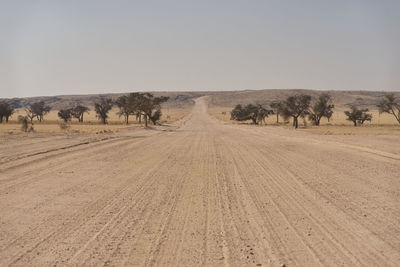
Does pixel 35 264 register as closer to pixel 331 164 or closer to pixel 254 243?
pixel 254 243

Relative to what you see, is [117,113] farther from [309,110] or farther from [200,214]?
[200,214]

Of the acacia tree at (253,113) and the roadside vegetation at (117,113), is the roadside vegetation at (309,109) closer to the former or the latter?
the acacia tree at (253,113)

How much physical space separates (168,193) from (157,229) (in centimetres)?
286

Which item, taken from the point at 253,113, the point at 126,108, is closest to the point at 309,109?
the point at 253,113

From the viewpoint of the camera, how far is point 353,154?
1739 cm

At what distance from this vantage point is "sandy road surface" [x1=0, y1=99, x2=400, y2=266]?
521 centimetres

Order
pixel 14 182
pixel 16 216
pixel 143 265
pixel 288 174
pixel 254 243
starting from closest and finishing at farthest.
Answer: pixel 143 265 < pixel 254 243 < pixel 16 216 < pixel 14 182 < pixel 288 174

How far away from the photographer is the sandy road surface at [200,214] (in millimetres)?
5207

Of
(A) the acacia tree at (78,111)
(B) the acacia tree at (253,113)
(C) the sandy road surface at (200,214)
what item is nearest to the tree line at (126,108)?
(A) the acacia tree at (78,111)

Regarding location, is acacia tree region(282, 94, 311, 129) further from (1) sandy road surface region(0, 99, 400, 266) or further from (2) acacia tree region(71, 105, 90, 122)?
(2) acacia tree region(71, 105, 90, 122)

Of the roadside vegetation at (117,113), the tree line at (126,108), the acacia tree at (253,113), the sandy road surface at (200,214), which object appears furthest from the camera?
the acacia tree at (253,113)

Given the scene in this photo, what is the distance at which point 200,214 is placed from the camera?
727 centimetres

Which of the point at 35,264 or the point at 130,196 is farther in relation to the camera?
the point at 130,196

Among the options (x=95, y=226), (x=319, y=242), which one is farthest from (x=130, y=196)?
(x=319, y=242)
